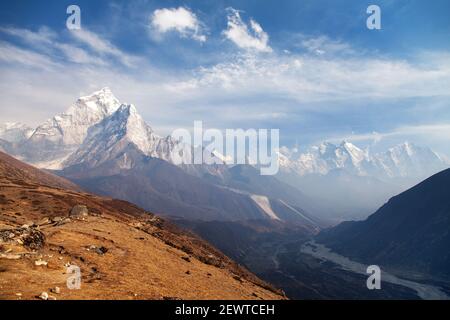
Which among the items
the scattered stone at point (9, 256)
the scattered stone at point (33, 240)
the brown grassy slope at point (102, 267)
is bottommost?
the brown grassy slope at point (102, 267)

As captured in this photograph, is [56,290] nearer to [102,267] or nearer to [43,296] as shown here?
[43,296]

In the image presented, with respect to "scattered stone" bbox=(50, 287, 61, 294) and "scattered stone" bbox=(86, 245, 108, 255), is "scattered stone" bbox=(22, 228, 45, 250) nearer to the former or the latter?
"scattered stone" bbox=(86, 245, 108, 255)

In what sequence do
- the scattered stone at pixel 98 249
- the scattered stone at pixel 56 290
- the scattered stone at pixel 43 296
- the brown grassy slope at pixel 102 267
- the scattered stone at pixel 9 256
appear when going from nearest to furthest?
the scattered stone at pixel 43 296 < the scattered stone at pixel 56 290 < the brown grassy slope at pixel 102 267 < the scattered stone at pixel 9 256 < the scattered stone at pixel 98 249

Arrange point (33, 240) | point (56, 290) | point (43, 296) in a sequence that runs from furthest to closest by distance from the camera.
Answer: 1. point (33, 240)
2. point (56, 290)
3. point (43, 296)

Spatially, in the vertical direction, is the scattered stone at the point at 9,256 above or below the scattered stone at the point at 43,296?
above

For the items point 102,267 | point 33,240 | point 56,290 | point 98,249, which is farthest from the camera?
point 98,249

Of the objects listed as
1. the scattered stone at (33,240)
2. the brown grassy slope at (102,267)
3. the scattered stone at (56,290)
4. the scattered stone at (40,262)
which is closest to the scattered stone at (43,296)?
the brown grassy slope at (102,267)

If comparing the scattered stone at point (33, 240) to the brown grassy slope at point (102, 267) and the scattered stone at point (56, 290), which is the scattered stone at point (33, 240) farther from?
the scattered stone at point (56, 290)

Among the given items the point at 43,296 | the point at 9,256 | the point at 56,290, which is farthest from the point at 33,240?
the point at 43,296

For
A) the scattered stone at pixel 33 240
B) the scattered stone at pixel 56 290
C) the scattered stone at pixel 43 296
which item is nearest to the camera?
the scattered stone at pixel 43 296

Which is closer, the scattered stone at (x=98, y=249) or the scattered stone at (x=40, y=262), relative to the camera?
the scattered stone at (x=40, y=262)
